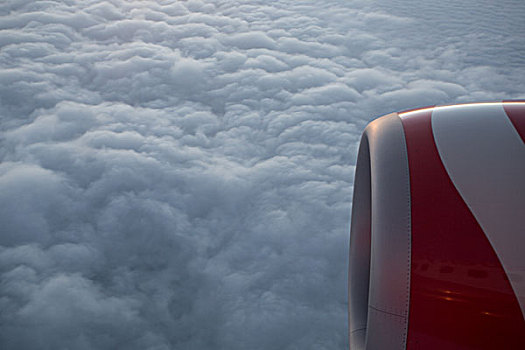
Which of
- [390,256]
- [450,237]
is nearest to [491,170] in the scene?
[450,237]

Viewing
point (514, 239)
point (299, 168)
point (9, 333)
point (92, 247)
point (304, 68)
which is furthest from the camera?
point (304, 68)

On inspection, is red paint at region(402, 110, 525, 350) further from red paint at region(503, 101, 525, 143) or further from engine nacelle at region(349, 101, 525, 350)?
red paint at region(503, 101, 525, 143)

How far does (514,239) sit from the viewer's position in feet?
2.39

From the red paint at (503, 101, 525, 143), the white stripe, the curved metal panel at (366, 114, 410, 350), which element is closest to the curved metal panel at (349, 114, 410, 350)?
the curved metal panel at (366, 114, 410, 350)

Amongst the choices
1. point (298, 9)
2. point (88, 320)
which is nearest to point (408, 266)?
point (88, 320)

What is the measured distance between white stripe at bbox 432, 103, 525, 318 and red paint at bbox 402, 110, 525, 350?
2cm

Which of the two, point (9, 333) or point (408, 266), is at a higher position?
point (408, 266)

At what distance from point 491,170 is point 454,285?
11.8 inches

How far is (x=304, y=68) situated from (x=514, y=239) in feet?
12.3

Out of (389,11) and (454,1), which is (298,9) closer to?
(389,11)

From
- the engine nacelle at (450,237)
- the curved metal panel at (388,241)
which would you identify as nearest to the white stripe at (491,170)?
the engine nacelle at (450,237)

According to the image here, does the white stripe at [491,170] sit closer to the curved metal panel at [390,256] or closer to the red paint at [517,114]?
the red paint at [517,114]

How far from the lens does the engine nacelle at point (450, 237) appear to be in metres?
0.70

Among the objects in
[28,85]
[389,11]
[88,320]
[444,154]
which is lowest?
[88,320]
